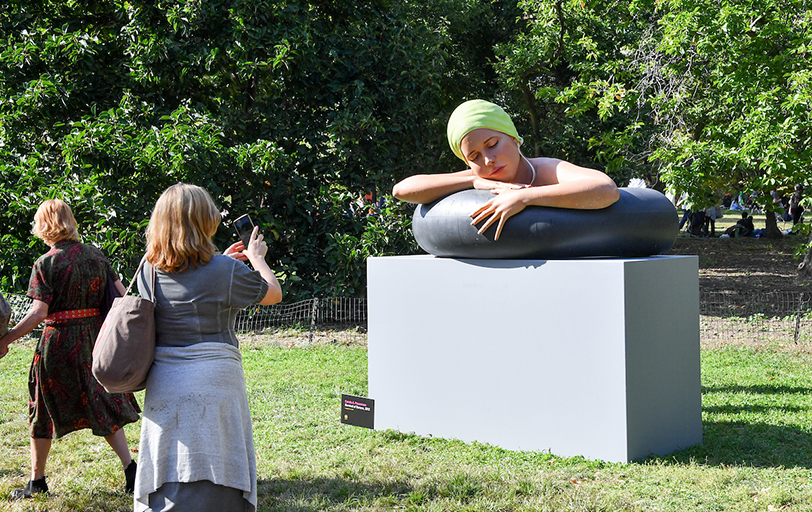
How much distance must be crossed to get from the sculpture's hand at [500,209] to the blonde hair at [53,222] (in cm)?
259

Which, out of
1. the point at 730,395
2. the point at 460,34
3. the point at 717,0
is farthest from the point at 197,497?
the point at 460,34

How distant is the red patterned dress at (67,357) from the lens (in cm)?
454

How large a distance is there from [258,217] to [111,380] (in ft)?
27.4

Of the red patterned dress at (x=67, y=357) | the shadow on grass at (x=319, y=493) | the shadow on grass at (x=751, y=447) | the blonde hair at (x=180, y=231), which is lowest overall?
the shadow on grass at (x=319, y=493)

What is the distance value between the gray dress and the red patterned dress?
5.73 feet

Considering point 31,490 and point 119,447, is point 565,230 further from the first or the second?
point 31,490

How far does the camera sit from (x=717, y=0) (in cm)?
1120

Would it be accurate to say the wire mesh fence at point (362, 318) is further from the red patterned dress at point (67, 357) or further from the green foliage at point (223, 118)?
the red patterned dress at point (67, 357)

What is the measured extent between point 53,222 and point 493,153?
9.57 ft

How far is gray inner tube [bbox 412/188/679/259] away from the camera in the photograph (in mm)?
4820

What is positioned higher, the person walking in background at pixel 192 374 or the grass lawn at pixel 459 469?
the person walking in background at pixel 192 374

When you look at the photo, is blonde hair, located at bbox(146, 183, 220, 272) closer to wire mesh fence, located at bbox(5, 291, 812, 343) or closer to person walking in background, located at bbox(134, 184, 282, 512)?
person walking in background, located at bbox(134, 184, 282, 512)

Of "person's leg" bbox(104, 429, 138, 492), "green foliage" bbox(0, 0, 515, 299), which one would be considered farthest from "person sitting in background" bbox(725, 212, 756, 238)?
"person's leg" bbox(104, 429, 138, 492)

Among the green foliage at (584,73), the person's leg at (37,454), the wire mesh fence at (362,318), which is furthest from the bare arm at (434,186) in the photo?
the green foliage at (584,73)
